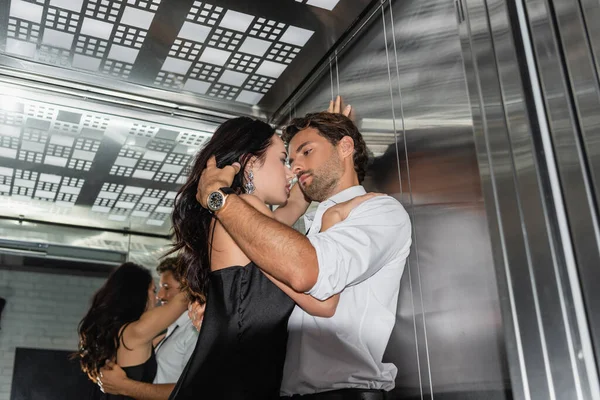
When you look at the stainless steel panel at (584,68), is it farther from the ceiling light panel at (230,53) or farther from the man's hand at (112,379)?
the man's hand at (112,379)

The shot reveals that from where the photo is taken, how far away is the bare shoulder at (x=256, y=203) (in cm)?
200

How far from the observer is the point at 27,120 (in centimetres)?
328

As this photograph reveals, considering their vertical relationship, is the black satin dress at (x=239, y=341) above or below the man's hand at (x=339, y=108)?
below

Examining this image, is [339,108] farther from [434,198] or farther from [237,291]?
[237,291]

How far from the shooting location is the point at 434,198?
6.79 feet

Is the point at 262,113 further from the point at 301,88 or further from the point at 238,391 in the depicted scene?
the point at 238,391

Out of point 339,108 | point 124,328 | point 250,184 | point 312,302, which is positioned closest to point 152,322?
point 124,328

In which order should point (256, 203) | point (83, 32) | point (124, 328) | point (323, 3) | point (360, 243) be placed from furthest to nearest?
point (124, 328) < point (83, 32) < point (323, 3) < point (256, 203) < point (360, 243)

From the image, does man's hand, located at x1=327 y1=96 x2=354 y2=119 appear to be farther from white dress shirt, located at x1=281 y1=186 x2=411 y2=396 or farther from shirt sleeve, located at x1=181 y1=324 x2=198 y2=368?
shirt sleeve, located at x1=181 y1=324 x2=198 y2=368

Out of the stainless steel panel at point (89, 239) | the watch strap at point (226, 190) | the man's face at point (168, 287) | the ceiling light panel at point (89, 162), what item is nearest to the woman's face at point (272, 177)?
the watch strap at point (226, 190)

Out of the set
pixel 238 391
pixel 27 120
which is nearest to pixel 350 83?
pixel 238 391

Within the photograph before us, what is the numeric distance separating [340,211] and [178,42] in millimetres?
1156

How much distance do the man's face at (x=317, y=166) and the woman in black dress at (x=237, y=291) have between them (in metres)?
0.19

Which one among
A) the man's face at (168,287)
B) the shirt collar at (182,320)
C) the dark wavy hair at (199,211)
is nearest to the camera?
the dark wavy hair at (199,211)
